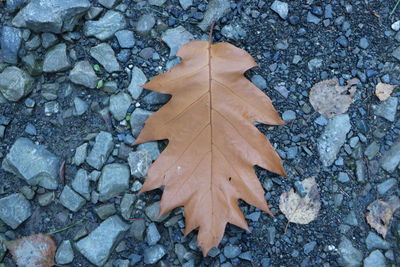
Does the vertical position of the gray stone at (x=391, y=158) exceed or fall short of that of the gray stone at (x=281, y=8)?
it falls short

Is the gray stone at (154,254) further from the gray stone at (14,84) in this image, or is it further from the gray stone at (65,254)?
the gray stone at (14,84)

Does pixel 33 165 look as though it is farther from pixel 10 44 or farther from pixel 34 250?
pixel 10 44

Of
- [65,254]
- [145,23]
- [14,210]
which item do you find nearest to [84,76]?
[145,23]

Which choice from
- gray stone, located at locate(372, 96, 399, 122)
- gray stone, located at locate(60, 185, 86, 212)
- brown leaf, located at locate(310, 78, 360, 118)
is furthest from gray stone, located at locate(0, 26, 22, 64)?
gray stone, located at locate(372, 96, 399, 122)

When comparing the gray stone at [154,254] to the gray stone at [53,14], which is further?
the gray stone at [53,14]

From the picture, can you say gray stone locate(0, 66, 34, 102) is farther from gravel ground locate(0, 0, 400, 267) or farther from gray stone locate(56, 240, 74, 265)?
gray stone locate(56, 240, 74, 265)

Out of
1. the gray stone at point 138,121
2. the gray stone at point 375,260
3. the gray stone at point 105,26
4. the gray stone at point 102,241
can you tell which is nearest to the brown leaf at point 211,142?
the gray stone at point 138,121

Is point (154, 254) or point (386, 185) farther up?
point (386, 185)
